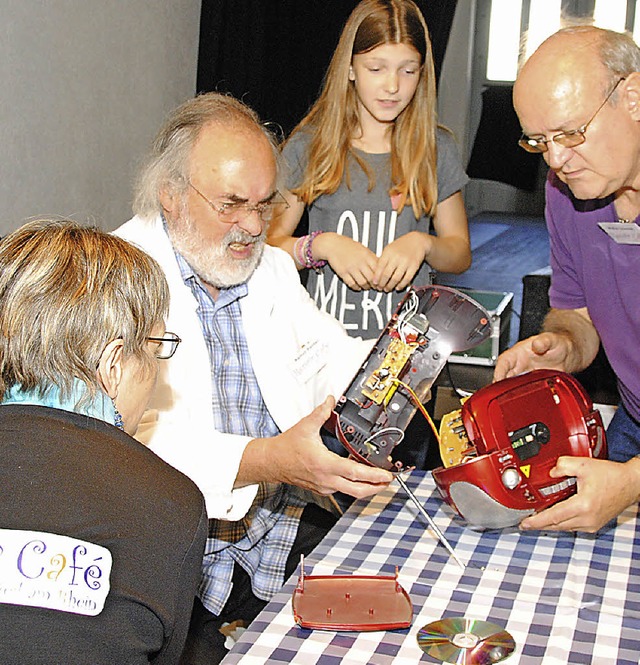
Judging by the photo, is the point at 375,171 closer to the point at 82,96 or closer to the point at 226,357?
the point at 226,357

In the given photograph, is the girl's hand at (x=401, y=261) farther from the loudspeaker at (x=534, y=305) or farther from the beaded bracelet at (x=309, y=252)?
the loudspeaker at (x=534, y=305)

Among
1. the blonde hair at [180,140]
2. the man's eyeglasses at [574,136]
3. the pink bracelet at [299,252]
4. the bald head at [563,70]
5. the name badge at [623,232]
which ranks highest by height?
the bald head at [563,70]

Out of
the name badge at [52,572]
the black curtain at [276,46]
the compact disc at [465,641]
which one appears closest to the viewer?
the name badge at [52,572]

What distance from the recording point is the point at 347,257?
2502 mm

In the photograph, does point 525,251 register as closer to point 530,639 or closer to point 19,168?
point 19,168

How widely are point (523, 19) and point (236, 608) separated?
354cm

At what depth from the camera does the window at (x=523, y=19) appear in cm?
450

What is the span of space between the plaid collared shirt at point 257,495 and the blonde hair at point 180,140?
15 centimetres

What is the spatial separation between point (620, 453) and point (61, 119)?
7.38 ft

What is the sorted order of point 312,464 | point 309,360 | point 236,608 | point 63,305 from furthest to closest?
point 309,360 → point 236,608 → point 312,464 → point 63,305

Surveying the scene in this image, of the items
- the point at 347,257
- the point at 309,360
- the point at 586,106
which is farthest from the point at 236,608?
the point at 586,106

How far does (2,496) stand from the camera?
103cm

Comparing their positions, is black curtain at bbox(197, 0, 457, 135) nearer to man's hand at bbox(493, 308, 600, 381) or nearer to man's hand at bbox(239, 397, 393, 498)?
man's hand at bbox(493, 308, 600, 381)

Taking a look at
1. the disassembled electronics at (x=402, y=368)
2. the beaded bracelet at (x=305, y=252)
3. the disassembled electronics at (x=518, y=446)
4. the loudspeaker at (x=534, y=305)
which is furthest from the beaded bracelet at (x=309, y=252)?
the loudspeaker at (x=534, y=305)
